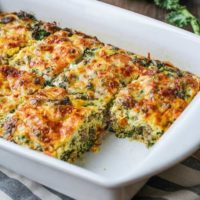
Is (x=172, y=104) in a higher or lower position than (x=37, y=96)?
higher

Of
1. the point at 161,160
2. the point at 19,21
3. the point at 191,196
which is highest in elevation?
the point at 161,160

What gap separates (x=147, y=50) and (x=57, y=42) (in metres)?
0.69

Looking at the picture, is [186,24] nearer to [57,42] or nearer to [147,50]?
[147,50]

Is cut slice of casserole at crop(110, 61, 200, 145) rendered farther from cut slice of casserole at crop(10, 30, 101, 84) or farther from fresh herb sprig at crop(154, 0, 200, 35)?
fresh herb sprig at crop(154, 0, 200, 35)

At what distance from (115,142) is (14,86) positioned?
82 centimetres

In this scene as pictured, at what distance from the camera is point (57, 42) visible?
484 cm

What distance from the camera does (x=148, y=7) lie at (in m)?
6.02

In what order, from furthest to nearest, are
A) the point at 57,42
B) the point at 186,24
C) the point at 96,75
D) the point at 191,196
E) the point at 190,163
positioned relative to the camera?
the point at 186,24
the point at 57,42
the point at 96,75
the point at 190,163
the point at 191,196

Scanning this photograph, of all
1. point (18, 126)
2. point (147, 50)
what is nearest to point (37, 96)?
point (18, 126)

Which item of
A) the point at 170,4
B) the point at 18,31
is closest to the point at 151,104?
the point at 18,31

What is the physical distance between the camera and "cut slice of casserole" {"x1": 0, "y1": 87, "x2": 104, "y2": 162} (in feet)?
13.1

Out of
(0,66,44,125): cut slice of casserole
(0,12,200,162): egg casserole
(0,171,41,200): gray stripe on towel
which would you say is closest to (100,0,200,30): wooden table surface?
(0,12,200,162): egg casserole

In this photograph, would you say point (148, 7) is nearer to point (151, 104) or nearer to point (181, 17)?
point (181, 17)

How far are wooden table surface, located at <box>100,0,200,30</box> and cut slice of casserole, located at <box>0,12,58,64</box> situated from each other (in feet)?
3.54
